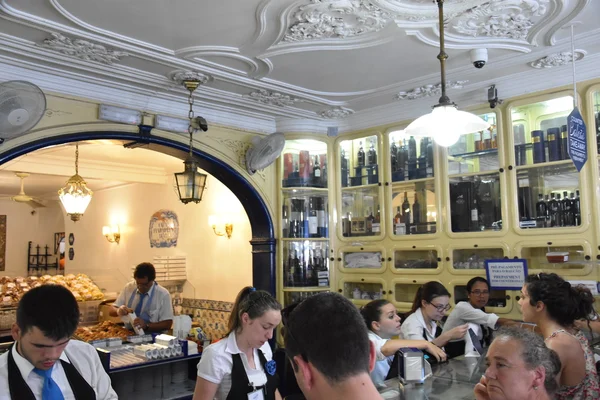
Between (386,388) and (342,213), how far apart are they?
11.0 feet

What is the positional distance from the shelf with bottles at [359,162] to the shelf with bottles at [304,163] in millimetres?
210

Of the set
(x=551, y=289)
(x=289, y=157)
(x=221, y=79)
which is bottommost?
(x=551, y=289)

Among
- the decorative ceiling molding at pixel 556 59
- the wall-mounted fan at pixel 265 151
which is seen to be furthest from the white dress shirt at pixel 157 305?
the decorative ceiling molding at pixel 556 59

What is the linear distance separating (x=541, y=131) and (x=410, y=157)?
4.16 feet

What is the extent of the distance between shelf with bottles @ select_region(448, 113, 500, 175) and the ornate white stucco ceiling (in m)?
0.30

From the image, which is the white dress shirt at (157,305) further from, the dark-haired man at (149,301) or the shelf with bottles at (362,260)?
the shelf with bottles at (362,260)

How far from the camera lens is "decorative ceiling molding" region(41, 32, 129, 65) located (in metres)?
3.74

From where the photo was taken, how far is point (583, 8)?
339cm

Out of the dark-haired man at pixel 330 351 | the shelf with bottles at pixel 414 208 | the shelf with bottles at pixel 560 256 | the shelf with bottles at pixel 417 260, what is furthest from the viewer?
the shelf with bottles at pixel 414 208

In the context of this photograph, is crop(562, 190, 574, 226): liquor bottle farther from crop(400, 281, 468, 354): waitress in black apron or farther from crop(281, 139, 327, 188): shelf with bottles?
crop(281, 139, 327, 188): shelf with bottles

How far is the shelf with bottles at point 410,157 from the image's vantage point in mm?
5277

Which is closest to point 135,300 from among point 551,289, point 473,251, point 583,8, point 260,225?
point 260,225

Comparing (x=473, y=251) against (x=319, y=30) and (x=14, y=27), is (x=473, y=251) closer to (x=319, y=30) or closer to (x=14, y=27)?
(x=319, y=30)

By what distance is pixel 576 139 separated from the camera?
3713 mm
